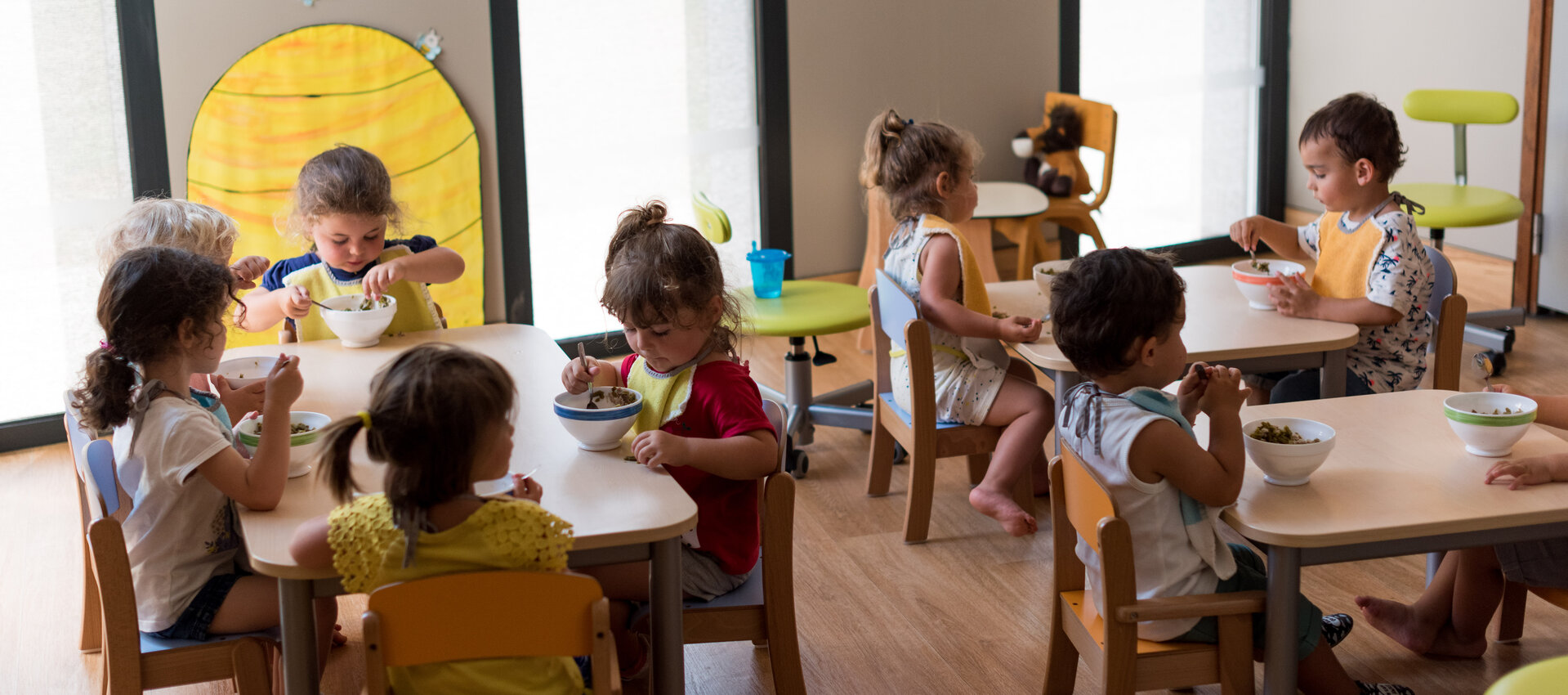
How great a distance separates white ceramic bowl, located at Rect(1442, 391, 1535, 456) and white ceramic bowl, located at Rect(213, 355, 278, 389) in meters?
1.85

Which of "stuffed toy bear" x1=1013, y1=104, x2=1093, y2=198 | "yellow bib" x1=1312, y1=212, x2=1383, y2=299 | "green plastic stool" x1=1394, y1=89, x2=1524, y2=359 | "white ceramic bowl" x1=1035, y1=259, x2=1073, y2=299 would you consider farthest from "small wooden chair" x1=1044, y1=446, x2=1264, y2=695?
"stuffed toy bear" x1=1013, y1=104, x2=1093, y2=198

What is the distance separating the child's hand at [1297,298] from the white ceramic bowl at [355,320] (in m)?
1.77

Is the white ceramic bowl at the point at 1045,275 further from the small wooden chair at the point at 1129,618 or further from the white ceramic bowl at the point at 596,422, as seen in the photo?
the white ceramic bowl at the point at 596,422

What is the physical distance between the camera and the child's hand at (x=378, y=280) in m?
2.63

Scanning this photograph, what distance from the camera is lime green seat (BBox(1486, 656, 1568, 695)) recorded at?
1.05 metres

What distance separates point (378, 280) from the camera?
2631 mm

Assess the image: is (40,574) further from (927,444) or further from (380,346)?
(927,444)

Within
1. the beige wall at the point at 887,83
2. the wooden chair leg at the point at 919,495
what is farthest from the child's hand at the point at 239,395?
the beige wall at the point at 887,83

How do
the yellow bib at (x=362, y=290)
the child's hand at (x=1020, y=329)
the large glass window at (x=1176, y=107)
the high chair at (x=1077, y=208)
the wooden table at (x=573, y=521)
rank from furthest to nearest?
the large glass window at (x=1176, y=107)
the high chair at (x=1077, y=208)
the yellow bib at (x=362, y=290)
the child's hand at (x=1020, y=329)
the wooden table at (x=573, y=521)

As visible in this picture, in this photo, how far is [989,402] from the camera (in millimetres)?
2930

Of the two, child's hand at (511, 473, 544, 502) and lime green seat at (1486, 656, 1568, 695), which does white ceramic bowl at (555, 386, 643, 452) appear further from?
lime green seat at (1486, 656, 1568, 695)

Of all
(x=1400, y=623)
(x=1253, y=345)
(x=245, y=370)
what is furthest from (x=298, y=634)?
(x=1400, y=623)

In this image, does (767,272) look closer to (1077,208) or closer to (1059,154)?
(1077,208)

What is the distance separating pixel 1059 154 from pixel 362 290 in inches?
112
